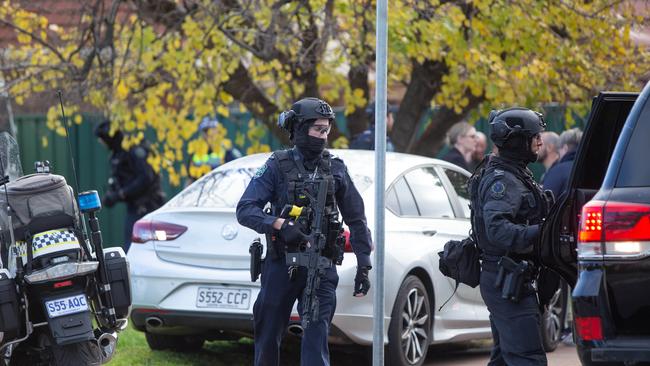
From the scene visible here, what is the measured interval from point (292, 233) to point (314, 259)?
183 mm

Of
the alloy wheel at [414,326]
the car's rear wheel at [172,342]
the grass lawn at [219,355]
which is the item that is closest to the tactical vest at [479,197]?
the alloy wheel at [414,326]

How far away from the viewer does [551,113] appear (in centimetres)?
1506

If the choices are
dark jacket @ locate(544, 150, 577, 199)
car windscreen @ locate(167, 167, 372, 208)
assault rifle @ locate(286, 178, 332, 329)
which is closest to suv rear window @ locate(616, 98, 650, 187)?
assault rifle @ locate(286, 178, 332, 329)

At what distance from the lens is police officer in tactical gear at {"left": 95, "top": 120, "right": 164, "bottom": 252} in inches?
536

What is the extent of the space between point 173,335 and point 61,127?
521 cm

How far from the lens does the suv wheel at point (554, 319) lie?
9.84 m

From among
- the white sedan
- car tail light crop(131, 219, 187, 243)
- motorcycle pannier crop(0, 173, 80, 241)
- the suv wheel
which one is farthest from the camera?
the suv wheel

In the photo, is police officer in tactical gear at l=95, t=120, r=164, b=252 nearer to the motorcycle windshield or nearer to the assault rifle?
the motorcycle windshield

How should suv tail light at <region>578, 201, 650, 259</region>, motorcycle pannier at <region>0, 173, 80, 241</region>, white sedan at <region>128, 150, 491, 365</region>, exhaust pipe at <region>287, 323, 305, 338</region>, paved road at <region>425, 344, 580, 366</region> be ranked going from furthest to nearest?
paved road at <region>425, 344, 580, 366</region>
white sedan at <region>128, 150, 491, 365</region>
exhaust pipe at <region>287, 323, 305, 338</region>
motorcycle pannier at <region>0, 173, 80, 241</region>
suv tail light at <region>578, 201, 650, 259</region>

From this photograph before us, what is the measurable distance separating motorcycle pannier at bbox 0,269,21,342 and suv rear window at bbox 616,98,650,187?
321cm

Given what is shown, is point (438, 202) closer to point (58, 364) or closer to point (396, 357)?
point (396, 357)

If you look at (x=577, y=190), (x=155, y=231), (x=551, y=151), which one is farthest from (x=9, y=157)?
(x=551, y=151)

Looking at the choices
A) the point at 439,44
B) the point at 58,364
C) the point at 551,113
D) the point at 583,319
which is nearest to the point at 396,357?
the point at 58,364

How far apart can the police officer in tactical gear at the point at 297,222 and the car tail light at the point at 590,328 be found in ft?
6.22
